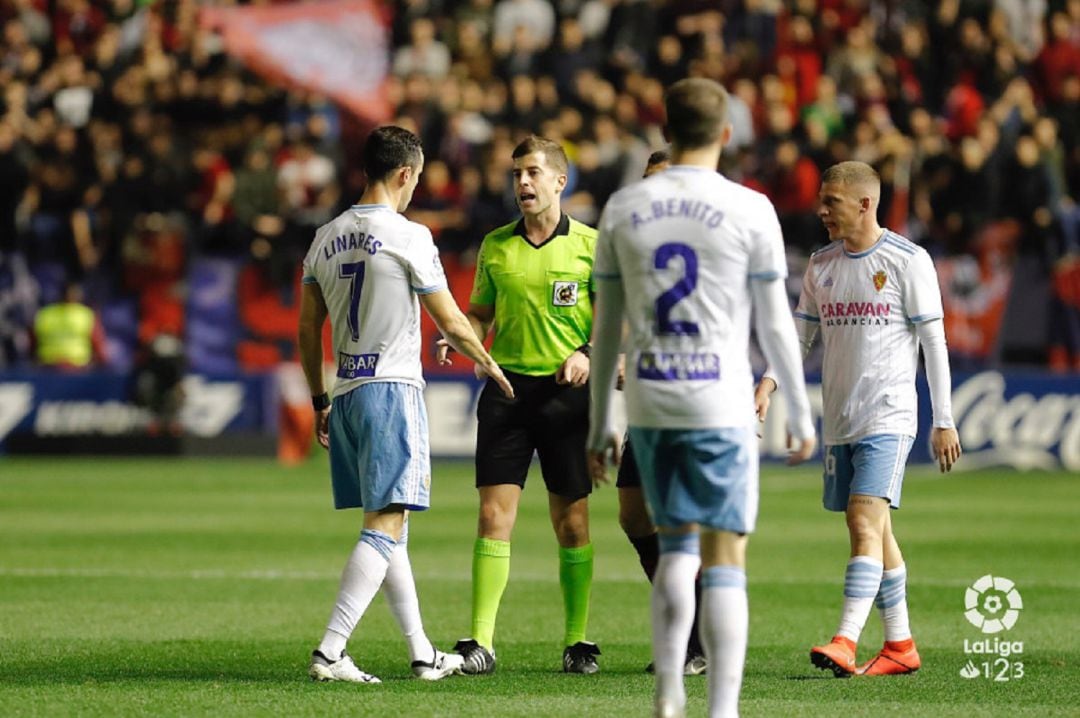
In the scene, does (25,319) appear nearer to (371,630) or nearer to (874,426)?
(371,630)

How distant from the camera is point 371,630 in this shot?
1095 centimetres

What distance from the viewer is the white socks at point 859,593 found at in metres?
9.02

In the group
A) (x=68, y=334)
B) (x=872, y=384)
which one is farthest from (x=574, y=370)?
(x=68, y=334)

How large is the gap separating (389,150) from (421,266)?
1.75 ft

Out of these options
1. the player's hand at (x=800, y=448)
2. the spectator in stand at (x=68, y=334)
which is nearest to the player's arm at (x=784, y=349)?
the player's hand at (x=800, y=448)

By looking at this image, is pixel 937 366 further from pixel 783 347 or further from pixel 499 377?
pixel 783 347

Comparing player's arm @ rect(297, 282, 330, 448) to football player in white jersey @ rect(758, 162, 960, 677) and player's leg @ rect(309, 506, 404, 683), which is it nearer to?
player's leg @ rect(309, 506, 404, 683)

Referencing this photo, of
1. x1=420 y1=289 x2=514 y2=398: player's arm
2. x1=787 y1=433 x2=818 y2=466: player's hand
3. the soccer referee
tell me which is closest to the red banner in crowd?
the soccer referee

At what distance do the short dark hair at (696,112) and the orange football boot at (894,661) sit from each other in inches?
125

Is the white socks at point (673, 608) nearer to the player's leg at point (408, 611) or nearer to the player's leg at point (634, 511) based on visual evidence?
the player's leg at point (408, 611)

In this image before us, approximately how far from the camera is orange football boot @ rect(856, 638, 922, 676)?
9109 millimetres

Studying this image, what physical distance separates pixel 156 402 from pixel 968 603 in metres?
14.5

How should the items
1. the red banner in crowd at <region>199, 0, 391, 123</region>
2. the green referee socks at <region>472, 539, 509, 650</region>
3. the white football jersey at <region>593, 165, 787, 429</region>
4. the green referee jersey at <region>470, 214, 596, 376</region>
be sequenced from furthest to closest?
the red banner in crowd at <region>199, 0, 391, 123</region>
the green referee jersey at <region>470, 214, 596, 376</region>
the green referee socks at <region>472, 539, 509, 650</region>
the white football jersey at <region>593, 165, 787, 429</region>

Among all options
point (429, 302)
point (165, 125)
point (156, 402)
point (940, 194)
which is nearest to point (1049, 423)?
point (940, 194)
